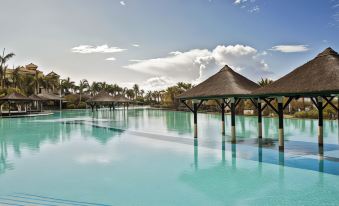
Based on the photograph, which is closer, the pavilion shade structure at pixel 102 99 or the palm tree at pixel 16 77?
the pavilion shade structure at pixel 102 99

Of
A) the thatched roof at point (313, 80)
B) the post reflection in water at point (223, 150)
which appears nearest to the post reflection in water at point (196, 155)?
the post reflection in water at point (223, 150)

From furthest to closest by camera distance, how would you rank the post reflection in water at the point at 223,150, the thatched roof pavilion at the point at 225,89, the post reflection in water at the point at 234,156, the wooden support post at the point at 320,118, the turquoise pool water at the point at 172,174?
1. the thatched roof pavilion at the point at 225,89
2. the wooden support post at the point at 320,118
3. the post reflection in water at the point at 223,150
4. the post reflection in water at the point at 234,156
5. the turquoise pool water at the point at 172,174

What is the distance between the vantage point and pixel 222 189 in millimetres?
9117

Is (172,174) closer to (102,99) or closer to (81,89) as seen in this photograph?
(102,99)

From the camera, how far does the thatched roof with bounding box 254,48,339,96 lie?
11562 millimetres

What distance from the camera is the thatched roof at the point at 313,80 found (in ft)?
37.9

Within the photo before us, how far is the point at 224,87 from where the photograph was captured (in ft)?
56.1

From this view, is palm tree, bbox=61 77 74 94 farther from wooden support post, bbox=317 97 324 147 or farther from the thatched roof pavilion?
wooden support post, bbox=317 97 324 147

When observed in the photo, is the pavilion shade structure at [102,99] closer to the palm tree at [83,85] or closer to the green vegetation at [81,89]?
the green vegetation at [81,89]

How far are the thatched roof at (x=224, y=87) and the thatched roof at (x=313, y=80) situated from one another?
6.35 ft

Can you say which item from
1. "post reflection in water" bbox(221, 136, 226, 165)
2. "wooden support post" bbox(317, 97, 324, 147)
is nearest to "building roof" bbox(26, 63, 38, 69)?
"post reflection in water" bbox(221, 136, 226, 165)

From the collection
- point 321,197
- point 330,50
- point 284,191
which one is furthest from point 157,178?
point 330,50

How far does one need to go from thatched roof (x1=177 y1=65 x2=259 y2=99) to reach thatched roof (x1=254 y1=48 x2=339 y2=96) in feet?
6.35

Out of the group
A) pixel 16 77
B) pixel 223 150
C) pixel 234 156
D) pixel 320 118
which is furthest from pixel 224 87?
pixel 16 77
